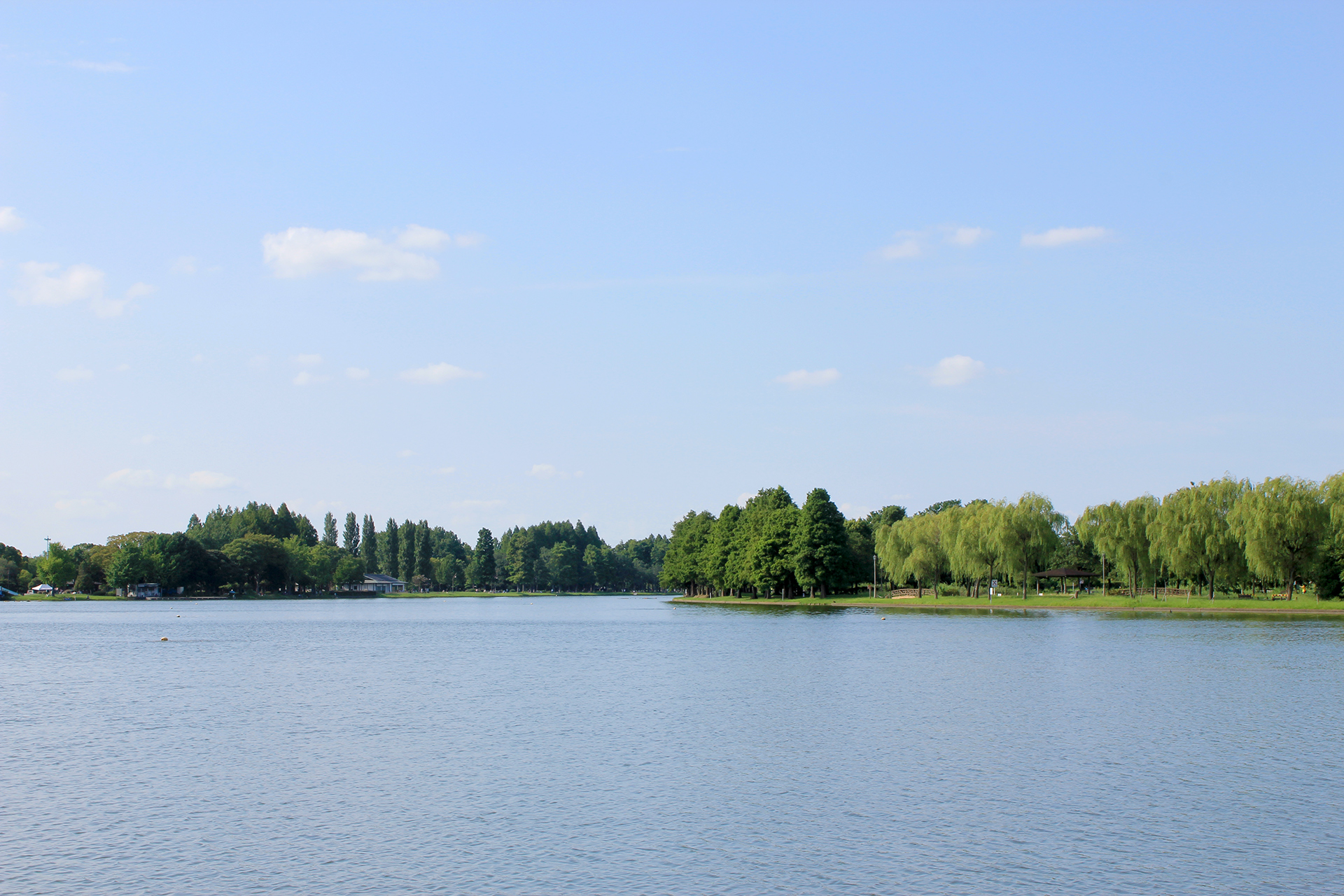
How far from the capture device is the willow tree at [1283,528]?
3438 inches

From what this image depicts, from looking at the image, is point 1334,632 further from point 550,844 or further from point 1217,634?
point 550,844

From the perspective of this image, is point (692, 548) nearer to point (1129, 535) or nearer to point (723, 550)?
point (723, 550)

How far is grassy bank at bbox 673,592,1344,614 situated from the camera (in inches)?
3595

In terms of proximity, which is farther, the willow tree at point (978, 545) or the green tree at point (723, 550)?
the green tree at point (723, 550)

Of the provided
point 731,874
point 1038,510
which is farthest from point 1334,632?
point 731,874

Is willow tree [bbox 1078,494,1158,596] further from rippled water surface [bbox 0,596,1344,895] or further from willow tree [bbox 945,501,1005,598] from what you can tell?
rippled water surface [bbox 0,596,1344,895]

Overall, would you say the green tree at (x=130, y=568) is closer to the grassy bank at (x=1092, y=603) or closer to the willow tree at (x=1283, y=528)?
the grassy bank at (x=1092, y=603)

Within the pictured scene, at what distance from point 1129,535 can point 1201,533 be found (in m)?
7.41

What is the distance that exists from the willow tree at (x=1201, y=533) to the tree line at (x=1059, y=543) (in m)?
0.09

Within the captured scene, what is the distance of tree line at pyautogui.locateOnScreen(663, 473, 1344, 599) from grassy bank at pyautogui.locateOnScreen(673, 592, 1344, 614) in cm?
188

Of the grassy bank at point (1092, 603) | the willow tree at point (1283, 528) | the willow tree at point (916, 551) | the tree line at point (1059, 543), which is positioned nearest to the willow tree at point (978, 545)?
the tree line at point (1059, 543)

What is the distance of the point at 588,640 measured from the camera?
253 feet

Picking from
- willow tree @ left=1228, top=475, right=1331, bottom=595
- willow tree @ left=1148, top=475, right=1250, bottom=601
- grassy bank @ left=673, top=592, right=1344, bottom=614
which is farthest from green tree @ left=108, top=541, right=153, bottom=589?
willow tree @ left=1228, top=475, right=1331, bottom=595

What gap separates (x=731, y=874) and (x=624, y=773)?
27.9 feet
